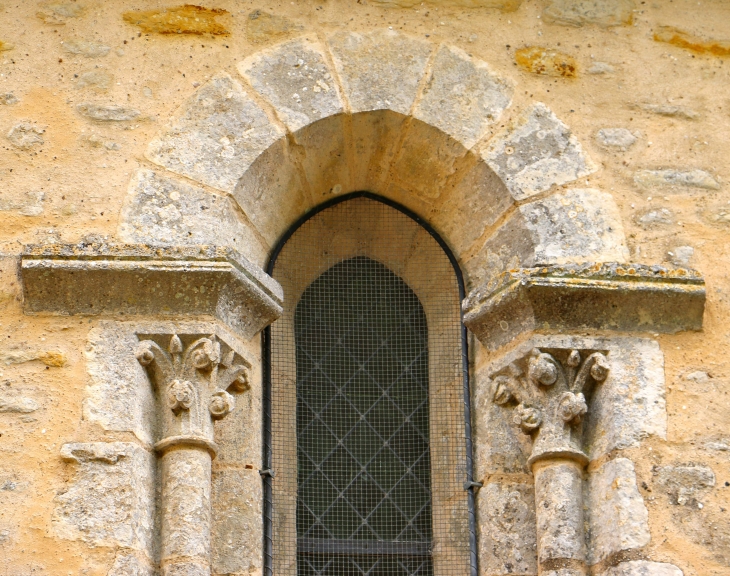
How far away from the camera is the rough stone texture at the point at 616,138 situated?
6.07 meters

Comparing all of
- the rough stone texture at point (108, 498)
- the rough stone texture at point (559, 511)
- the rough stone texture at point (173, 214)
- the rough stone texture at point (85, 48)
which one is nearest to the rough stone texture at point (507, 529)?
the rough stone texture at point (559, 511)

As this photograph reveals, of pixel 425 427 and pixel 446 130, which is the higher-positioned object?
pixel 446 130

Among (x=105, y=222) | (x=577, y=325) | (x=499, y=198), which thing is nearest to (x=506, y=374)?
(x=577, y=325)

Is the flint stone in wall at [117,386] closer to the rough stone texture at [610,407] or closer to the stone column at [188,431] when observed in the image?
the stone column at [188,431]

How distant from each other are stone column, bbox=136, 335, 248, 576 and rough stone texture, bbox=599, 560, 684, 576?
132 centimetres

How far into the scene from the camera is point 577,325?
223 inches

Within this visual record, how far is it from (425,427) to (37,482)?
5.34 feet

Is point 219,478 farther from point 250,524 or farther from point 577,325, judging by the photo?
point 577,325

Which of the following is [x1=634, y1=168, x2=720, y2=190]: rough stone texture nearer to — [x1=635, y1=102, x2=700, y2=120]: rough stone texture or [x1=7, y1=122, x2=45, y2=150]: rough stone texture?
[x1=635, y1=102, x2=700, y2=120]: rough stone texture

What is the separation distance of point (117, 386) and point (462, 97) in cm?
174

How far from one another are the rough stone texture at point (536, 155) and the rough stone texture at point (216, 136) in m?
0.84

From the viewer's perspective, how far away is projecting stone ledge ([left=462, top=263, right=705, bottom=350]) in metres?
5.62

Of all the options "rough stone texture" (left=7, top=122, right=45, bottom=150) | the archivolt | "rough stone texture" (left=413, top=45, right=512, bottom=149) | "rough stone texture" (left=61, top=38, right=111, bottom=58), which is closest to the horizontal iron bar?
the archivolt

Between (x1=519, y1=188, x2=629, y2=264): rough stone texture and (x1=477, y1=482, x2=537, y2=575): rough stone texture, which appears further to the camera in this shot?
(x1=519, y1=188, x2=629, y2=264): rough stone texture
